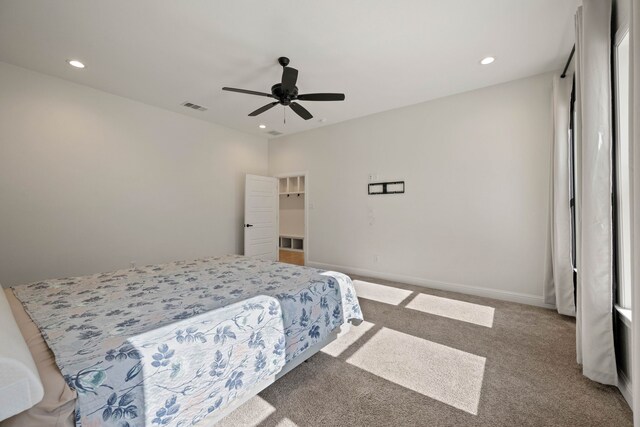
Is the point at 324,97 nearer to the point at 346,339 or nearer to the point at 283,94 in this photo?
the point at 283,94

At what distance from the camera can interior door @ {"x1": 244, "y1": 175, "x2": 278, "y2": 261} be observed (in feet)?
17.5

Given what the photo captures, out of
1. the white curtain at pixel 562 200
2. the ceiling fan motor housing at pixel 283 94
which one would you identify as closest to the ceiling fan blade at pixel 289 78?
the ceiling fan motor housing at pixel 283 94

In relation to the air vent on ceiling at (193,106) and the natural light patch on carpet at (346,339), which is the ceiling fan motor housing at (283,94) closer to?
the air vent on ceiling at (193,106)

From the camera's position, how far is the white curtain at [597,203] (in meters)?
1.74

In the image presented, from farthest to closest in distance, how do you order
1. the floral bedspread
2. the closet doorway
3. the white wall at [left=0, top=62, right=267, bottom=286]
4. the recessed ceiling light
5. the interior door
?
1. the closet doorway
2. the interior door
3. the white wall at [left=0, top=62, right=267, bottom=286]
4. the recessed ceiling light
5. the floral bedspread

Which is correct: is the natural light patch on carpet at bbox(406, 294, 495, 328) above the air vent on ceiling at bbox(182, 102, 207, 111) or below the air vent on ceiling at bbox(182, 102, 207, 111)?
below

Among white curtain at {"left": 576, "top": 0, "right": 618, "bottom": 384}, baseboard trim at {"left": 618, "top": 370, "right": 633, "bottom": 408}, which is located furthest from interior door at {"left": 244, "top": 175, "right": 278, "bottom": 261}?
baseboard trim at {"left": 618, "top": 370, "right": 633, "bottom": 408}

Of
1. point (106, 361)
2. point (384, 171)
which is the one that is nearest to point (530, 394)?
point (106, 361)

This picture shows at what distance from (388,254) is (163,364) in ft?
12.3

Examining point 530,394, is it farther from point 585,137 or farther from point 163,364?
point 163,364

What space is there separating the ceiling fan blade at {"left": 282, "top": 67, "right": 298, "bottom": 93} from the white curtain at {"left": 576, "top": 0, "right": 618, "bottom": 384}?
2.22 m

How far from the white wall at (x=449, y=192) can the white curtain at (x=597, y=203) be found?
5.33ft

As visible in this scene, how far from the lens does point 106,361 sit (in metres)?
1.08

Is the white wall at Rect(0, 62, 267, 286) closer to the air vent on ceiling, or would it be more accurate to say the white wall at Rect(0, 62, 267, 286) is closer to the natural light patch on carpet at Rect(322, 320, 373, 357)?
the air vent on ceiling
